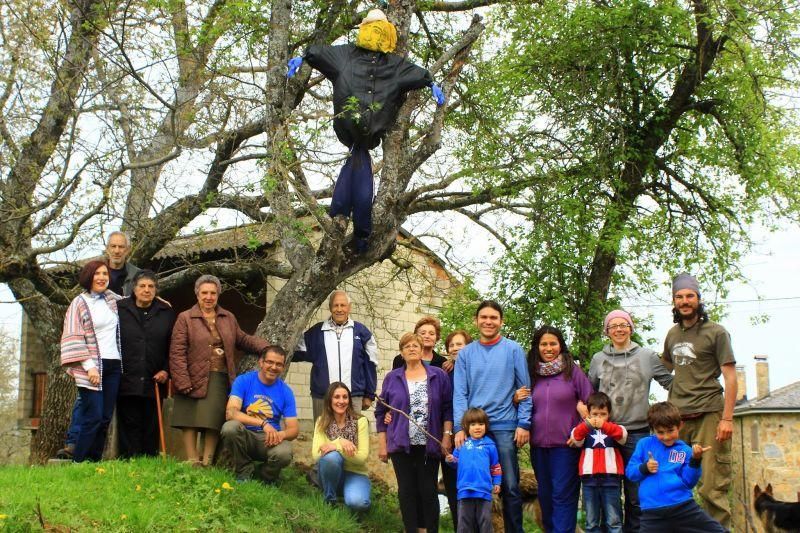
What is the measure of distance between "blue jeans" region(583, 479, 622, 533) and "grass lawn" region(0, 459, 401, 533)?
1879 mm

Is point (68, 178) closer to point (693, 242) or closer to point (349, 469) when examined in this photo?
point (349, 469)

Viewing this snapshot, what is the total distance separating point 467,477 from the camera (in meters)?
5.97

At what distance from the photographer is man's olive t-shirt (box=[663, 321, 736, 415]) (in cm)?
584

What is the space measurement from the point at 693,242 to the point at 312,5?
5.15m

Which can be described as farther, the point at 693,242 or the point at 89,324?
the point at 693,242

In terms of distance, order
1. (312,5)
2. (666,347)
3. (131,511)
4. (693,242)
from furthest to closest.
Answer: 1. (693,242)
2. (312,5)
3. (666,347)
4. (131,511)

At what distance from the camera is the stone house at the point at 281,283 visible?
A: 38.2ft

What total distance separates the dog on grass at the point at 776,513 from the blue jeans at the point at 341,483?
3822mm

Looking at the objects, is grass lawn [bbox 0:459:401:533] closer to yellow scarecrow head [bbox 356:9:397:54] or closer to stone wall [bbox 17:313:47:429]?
yellow scarecrow head [bbox 356:9:397:54]

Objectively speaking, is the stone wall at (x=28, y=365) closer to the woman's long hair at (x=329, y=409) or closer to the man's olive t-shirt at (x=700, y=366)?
the woman's long hair at (x=329, y=409)

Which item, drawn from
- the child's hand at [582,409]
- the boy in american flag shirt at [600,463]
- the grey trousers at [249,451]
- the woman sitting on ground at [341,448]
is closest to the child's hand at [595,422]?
the boy in american flag shirt at [600,463]

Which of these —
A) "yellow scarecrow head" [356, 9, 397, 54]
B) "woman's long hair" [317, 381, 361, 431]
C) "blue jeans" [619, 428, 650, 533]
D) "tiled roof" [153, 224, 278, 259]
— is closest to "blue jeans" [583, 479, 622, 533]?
"blue jeans" [619, 428, 650, 533]

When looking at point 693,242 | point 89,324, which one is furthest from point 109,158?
point 693,242

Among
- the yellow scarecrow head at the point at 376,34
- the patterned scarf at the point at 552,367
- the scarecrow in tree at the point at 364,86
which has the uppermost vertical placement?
the yellow scarecrow head at the point at 376,34
